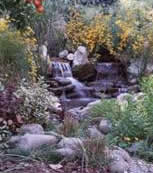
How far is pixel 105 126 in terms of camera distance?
575 centimetres

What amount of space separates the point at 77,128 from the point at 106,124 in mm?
682

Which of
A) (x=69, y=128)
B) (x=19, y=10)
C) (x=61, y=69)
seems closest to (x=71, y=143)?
(x=69, y=128)

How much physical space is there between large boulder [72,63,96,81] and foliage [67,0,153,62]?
61cm

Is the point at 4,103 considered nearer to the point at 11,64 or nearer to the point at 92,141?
the point at 92,141

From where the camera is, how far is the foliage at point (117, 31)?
447 inches

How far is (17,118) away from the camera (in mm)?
5234

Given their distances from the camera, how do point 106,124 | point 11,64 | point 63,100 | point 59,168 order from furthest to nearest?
point 63,100
point 11,64
point 106,124
point 59,168

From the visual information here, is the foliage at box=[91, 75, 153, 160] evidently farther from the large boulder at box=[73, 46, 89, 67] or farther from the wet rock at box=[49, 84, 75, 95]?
the large boulder at box=[73, 46, 89, 67]

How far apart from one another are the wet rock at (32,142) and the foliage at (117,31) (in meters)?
7.31

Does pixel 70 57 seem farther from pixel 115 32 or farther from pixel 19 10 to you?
pixel 19 10

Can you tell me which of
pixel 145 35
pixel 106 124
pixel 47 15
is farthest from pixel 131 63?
pixel 106 124

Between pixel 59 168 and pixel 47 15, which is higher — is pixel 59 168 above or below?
below

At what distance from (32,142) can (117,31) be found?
26.3ft

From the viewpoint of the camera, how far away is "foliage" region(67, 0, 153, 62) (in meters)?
11.4
